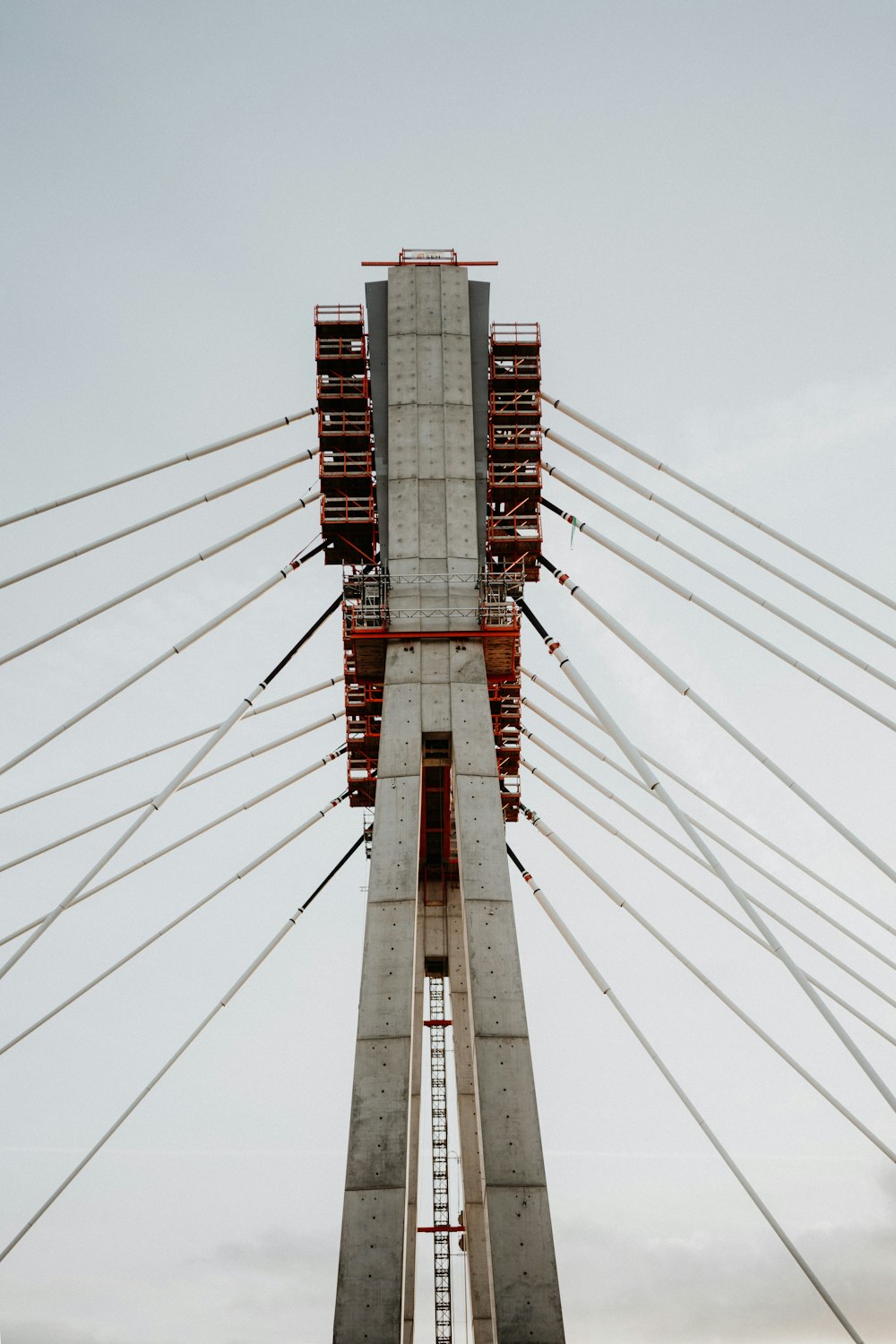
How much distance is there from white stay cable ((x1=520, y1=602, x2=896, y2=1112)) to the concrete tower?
81.2 inches

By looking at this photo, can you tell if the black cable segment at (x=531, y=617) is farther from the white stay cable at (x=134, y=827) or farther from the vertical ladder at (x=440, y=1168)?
the vertical ladder at (x=440, y=1168)

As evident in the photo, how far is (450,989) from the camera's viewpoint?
36.2 metres

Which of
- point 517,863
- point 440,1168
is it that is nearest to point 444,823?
point 517,863

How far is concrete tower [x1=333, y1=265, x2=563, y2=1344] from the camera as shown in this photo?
72.6ft

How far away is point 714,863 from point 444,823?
43.5ft

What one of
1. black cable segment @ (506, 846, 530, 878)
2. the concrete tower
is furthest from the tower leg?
black cable segment @ (506, 846, 530, 878)

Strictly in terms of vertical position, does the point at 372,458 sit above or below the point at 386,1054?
above

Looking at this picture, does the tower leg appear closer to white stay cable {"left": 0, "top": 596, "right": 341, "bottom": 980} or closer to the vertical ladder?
white stay cable {"left": 0, "top": 596, "right": 341, "bottom": 980}

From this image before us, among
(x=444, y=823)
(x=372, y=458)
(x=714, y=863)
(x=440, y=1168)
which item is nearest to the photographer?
(x=714, y=863)

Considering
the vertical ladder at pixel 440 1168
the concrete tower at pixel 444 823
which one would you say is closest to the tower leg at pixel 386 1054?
the concrete tower at pixel 444 823

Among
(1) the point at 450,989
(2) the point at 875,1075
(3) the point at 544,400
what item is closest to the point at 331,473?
(3) the point at 544,400

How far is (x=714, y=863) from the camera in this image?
22266mm

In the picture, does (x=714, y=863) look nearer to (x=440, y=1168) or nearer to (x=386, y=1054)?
(x=386, y=1054)

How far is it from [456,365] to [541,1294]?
1885 centimetres
